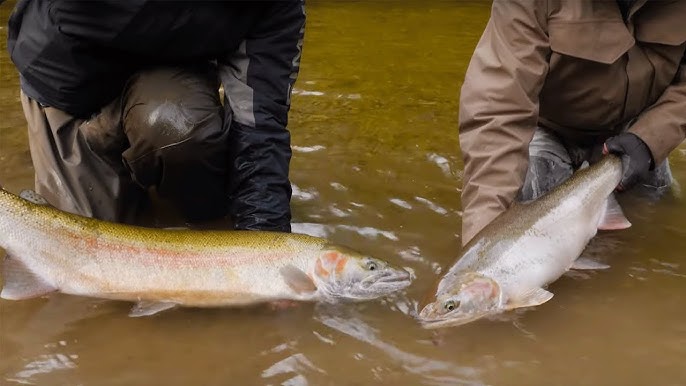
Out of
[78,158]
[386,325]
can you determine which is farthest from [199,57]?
[386,325]

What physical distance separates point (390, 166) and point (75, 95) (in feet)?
4.82

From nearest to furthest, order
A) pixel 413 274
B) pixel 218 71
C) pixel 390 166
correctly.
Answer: pixel 413 274 < pixel 218 71 < pixel 390 166

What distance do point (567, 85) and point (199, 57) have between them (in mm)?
1361

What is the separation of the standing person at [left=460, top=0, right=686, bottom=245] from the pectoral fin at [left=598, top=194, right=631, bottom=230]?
73mm

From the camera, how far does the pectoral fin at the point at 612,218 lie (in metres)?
2.75

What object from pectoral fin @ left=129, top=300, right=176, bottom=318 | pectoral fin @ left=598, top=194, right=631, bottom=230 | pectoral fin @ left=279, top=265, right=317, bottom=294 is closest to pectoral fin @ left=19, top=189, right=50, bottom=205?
pectoral fin @ left=129, top=300, right=176, bottom=318

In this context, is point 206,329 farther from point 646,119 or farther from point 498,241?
point 646,119

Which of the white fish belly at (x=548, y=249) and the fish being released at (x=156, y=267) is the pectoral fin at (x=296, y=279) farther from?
the white fish belly at (x=548, y=249)

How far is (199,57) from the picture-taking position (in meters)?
2.68

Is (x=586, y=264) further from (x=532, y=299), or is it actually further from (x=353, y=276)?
(x=353, y=276)

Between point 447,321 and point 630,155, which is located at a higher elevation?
point 630,155

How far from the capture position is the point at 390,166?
3527 mm

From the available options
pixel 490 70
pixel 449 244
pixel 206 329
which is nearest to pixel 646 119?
pixel 490 70

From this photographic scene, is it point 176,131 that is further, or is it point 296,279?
point 176,131
